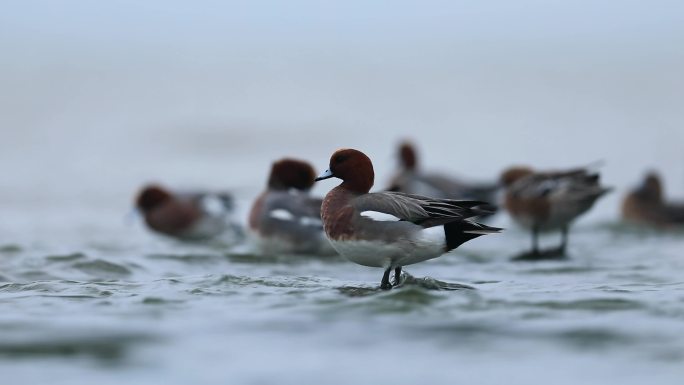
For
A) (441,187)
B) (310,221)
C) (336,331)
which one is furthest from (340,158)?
(441,187)

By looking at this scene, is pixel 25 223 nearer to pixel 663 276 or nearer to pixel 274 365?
pixel 663 276

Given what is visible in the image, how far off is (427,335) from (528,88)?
22157 mm

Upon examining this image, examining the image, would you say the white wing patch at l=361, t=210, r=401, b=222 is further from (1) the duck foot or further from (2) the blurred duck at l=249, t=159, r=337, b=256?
(1) the duck foot

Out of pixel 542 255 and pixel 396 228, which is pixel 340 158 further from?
pixel 542 255

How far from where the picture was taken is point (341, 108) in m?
25.4

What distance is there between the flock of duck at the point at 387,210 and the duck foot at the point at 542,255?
1 cm

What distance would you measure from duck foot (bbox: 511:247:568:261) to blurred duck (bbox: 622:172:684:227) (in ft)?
9.04

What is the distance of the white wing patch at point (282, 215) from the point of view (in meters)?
10.4

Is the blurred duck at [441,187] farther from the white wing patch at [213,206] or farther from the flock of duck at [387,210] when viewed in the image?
the white wing patch at [213,206]

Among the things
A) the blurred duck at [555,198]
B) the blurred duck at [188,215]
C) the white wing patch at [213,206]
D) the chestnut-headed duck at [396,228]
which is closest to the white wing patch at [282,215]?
the blurred duck at [555,198]

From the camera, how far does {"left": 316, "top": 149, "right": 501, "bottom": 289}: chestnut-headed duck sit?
23.6 ft

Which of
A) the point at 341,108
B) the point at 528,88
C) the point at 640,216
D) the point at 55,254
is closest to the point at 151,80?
the point at 341,108

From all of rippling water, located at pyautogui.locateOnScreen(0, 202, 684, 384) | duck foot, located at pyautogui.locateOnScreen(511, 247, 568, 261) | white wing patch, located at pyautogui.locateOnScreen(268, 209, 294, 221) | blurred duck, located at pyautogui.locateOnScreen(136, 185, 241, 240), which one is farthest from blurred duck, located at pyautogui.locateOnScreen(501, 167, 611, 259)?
blurred duck, located at pyautogui.locateOnScreen(136, 185, 241, 240)

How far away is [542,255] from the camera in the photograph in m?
10.5
